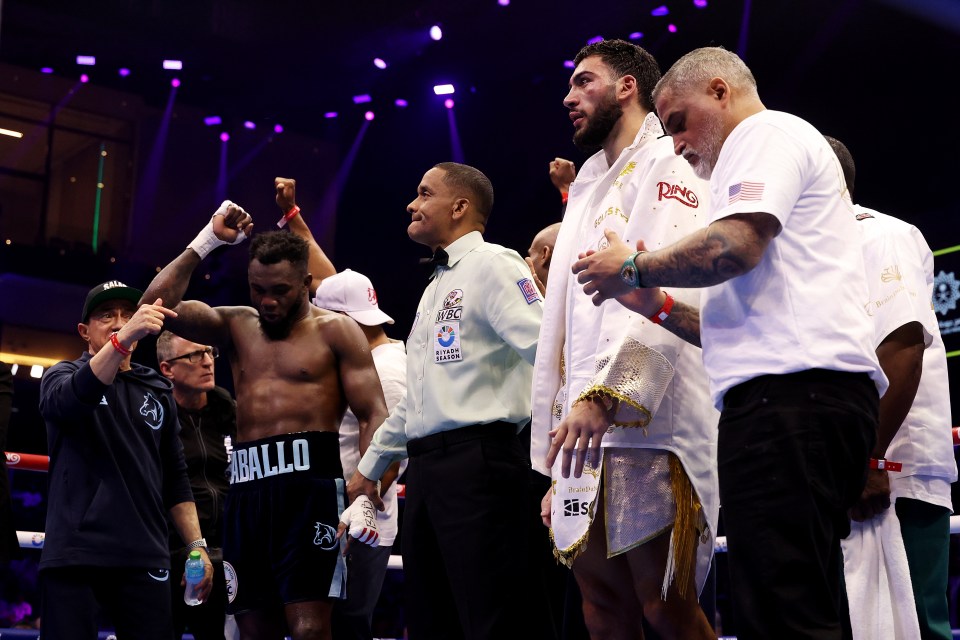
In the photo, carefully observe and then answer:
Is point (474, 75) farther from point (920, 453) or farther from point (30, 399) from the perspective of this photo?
point (920, 453)

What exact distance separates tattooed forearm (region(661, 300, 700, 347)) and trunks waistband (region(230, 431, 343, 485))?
162 centimetres

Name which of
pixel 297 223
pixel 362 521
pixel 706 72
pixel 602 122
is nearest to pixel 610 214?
pixel 602 122

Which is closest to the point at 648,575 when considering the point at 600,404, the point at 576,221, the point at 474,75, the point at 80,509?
the point at 600,404

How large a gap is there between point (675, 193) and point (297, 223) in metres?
2.29

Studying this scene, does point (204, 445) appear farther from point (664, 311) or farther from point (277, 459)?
point (664, 311)

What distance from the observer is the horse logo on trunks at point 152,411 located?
3379mm

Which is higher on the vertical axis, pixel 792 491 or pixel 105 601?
pixel 792 491

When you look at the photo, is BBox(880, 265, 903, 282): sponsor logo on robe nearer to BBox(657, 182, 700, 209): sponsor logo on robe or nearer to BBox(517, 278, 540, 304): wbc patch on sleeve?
BBox(657, 182, 700, 209): sponsor logo on robe

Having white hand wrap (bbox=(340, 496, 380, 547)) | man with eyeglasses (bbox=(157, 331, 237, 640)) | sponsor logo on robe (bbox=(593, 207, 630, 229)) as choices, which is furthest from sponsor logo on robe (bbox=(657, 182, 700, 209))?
man with eyeglasses (bbox=(157, 331, 237, 640))

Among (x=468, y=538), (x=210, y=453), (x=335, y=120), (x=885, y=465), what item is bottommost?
(x=468, y=538)

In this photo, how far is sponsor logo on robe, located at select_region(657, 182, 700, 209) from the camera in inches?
91.0

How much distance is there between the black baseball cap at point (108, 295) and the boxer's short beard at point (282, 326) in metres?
0.46

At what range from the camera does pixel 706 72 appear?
2.08 metres

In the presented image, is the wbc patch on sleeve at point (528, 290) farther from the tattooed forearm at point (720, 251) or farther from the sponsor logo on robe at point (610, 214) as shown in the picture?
the tattooed forearm at point (720, 251)
